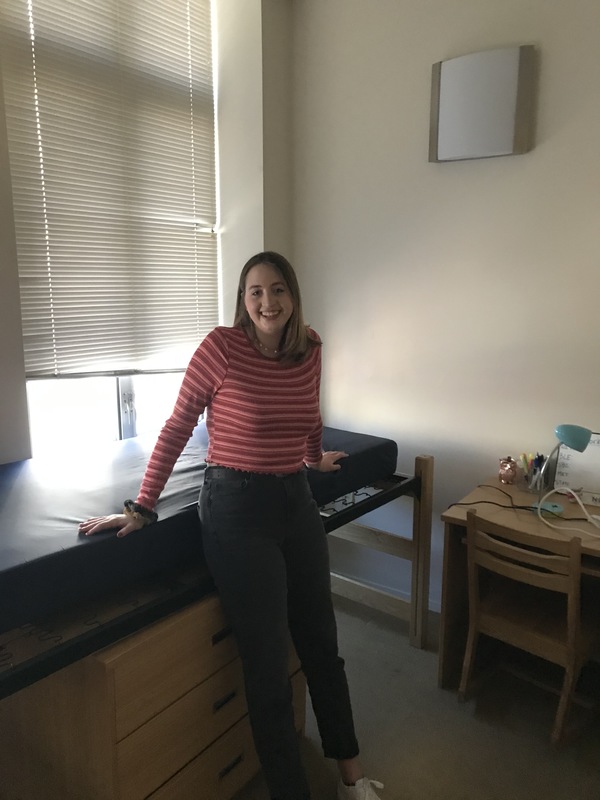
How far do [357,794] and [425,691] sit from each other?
65cm

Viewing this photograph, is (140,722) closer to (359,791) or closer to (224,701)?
(224,701)

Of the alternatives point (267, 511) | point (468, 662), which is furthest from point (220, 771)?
point (468, 662)

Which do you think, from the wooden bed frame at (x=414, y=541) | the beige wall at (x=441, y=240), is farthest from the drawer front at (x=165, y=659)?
the beige wall at (x=441, y=240)

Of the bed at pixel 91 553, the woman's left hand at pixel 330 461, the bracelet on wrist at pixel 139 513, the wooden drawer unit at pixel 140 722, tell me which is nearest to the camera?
the bed at pixel 91 553

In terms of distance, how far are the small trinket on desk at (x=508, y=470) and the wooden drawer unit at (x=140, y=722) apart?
1242mm

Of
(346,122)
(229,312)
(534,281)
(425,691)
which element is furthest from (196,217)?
(425,691)

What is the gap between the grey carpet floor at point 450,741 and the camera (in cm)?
178

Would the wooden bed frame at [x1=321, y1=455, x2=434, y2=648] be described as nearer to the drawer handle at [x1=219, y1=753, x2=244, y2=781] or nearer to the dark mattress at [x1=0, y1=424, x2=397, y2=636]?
the dark mattress at [x1=0, y1=424, x2=397, y2=636]

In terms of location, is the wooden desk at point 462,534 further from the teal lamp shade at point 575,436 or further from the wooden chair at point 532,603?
the teal lamp shade at point 575,436

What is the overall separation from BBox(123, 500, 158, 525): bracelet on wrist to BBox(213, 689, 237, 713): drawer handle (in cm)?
53

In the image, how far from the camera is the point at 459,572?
221 centimetres

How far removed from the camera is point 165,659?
4.66ft

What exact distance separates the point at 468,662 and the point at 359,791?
2.07 feet

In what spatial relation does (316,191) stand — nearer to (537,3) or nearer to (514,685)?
(537,3)
